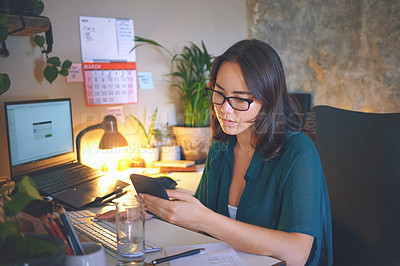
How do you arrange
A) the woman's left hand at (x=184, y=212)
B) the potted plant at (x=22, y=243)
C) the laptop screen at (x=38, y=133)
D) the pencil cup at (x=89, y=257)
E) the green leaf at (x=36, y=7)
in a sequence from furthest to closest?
the green leaf at (x=36, y=7)
the laptop screen at (x=38, y=133)
the woman's left hand at (x=184, y=212)
the pencil cup at (x=89, y=257)
the potted plant at (x=22, y=243)

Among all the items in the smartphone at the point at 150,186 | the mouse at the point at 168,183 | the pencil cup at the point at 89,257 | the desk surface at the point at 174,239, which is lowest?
the desk surface at the point at 174,239

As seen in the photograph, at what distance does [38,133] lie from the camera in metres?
1.72

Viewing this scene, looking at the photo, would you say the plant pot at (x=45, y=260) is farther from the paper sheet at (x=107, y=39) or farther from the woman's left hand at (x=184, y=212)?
the paper sheet at (x=107, y=39)

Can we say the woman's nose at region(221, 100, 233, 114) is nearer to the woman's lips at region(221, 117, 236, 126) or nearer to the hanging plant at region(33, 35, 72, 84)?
the woman's lips at region(221, 117, 236, 126)

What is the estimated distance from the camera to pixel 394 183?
1.13 meters

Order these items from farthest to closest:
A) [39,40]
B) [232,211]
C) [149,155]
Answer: [149,155]
[39,40]
[232,211]

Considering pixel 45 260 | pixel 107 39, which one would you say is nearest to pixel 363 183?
pixel 45 260

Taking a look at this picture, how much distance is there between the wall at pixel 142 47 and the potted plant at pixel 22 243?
1306mm

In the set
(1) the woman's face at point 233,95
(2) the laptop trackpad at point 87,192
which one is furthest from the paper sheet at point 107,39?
(1) the woman's face at point 233,95

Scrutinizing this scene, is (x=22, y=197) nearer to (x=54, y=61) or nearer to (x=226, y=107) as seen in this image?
(x=226, y=107)

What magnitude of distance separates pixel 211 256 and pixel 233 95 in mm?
527

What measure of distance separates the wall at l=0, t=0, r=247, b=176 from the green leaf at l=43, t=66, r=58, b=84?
0.39 feet

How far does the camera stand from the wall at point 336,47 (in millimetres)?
2400

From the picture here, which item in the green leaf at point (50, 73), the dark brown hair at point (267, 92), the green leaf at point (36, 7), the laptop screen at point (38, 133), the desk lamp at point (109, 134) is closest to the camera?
the dark brown hair at point (267, 92)
